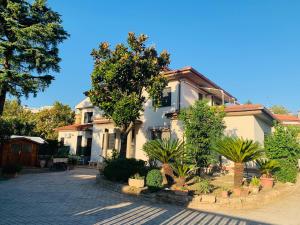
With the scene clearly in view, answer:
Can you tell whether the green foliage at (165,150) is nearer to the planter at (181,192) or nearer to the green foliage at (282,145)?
the planter at (181,192)

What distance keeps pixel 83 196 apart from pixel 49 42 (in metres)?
11.8

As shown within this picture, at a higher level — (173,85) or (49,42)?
(49,42)

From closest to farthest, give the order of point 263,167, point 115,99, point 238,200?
point 238,200
point 263,167
point 115,99

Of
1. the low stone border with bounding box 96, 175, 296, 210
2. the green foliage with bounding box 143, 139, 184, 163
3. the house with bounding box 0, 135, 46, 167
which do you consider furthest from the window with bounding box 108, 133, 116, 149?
the low stone border with bounding box 96, 175, 296, 210

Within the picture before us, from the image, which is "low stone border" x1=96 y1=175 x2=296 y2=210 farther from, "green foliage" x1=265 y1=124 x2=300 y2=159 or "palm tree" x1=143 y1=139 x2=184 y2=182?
"green foliage" x1=265 y1=124 x2=300 y2=159

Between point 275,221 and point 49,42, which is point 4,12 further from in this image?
point 275,221

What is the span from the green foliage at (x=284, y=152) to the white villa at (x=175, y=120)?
1962mm

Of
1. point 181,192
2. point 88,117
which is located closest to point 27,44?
point 181,192

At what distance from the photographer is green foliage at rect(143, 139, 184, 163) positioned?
542 inches

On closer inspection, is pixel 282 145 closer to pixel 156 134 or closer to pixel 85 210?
pixel 156 134

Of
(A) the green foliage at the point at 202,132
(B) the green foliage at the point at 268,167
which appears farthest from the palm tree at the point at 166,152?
(B) the green foliage at the point at 268,167

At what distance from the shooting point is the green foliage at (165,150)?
13773mm

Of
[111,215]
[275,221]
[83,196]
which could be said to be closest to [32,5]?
[83,196]

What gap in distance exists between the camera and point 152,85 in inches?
657
